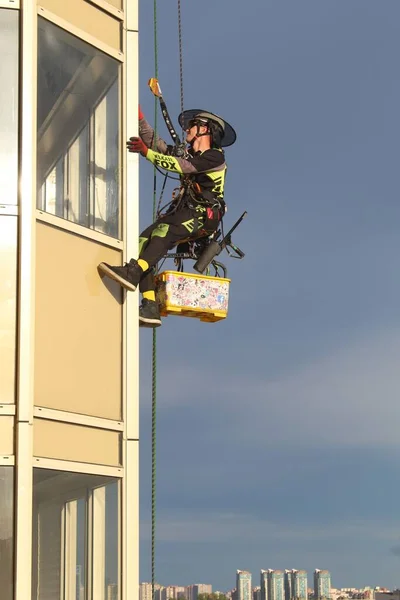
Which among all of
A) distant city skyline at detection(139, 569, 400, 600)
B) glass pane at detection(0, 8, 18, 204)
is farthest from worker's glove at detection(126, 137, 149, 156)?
distant city skyline at detection(139, 569, 400, 600)

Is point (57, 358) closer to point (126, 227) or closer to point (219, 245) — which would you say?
point (126, 227)

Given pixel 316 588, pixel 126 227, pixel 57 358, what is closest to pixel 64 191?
pixel 126 227

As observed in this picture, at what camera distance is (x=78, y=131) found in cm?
1045

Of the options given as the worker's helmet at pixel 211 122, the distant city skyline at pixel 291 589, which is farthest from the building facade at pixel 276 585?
the worker's helmet at pixel 211 122

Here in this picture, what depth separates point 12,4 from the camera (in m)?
9.98

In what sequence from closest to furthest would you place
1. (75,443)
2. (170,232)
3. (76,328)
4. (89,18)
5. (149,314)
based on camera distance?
(75,443) → (76,328) → (89,18) → (149,314) → (170,232)

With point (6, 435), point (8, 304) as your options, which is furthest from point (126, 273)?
point (6, 435)

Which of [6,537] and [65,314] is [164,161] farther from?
[6,537]

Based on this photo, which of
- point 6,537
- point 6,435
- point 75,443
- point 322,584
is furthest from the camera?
point 322,584

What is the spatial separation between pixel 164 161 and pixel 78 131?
40.9 inches

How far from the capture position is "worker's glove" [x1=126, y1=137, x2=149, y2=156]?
423 inches

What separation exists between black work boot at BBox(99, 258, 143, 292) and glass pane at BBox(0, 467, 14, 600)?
6.97ft

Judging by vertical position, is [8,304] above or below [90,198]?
below

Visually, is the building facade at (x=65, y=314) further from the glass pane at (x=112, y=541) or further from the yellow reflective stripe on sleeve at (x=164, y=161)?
the yellow reflective stripe on sleeve at (x=164, y=161)
